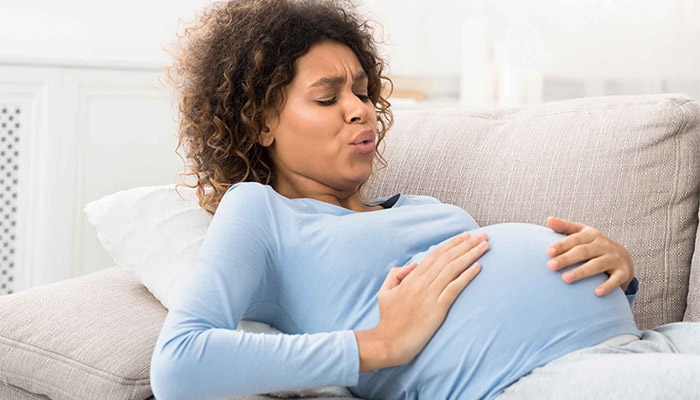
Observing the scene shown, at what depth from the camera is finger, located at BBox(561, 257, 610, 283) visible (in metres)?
1.02

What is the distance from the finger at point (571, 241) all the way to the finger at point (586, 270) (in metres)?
0.03

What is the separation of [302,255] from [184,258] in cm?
28

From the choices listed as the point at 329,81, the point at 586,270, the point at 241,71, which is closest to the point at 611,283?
the point at 586,270

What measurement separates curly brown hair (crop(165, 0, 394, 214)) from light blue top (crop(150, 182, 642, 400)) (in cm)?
16

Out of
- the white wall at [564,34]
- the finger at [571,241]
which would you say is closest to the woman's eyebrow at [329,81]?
the finger at [571,241]

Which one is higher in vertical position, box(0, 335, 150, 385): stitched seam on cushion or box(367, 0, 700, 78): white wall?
box(367, 0, 700, 78): white wall

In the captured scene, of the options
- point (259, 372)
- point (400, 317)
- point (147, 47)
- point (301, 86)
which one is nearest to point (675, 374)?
point (400, 317)

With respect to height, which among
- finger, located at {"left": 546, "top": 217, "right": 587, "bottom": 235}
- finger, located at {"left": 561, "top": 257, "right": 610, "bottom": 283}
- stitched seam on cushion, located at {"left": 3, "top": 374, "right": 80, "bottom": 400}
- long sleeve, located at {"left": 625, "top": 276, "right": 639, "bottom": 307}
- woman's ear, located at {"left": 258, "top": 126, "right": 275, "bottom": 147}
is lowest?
stitched seam on cushion, located at {"left": 3, "top": 374, "right": 80, "bottom": 400}

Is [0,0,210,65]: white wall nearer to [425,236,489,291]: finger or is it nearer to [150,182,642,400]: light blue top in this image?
[150,182,642,400]: light blue top

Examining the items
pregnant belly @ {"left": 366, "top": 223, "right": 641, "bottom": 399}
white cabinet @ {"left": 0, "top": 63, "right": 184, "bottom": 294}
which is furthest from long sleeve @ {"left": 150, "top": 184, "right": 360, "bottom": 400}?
white cabinet @ {"left": 0, "top": 63, "right": 184, "bottom": 294}

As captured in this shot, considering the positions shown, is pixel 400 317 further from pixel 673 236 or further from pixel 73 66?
pixel 73 66

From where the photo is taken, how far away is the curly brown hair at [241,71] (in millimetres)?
1254

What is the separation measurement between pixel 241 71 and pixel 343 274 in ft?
1.32

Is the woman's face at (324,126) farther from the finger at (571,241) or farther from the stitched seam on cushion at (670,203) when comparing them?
the stitched seam on cushion at (670,203)
